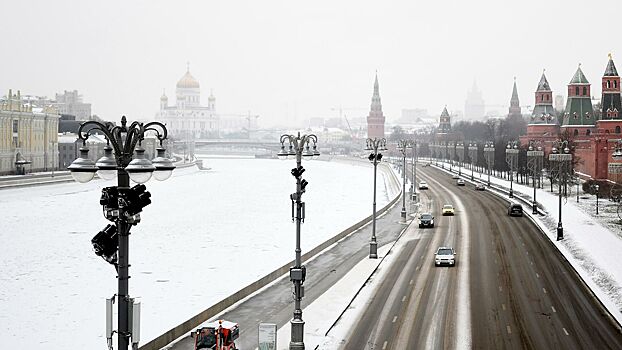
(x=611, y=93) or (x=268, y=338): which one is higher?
(x=611, y=93)

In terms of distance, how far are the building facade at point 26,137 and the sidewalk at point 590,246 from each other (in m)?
65.9

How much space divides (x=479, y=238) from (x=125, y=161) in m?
37.9

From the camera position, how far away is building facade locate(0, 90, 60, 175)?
330 feet

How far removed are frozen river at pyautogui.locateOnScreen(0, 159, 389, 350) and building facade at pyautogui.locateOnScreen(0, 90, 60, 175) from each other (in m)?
15.5

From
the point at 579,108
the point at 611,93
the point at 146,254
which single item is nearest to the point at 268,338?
the point at 146,254

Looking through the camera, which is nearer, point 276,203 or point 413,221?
point 413,221

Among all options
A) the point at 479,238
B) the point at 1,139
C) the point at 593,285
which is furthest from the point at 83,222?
the point at 1,139

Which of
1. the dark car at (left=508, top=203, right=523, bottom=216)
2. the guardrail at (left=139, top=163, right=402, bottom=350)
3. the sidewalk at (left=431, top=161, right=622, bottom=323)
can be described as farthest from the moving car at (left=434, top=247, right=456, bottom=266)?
the dark car at (left=508, top=203, right=523, bottom=216)

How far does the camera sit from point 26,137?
107 m

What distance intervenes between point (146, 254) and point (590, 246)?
78.1 feet

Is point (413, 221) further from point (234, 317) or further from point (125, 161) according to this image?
point (125, 161)

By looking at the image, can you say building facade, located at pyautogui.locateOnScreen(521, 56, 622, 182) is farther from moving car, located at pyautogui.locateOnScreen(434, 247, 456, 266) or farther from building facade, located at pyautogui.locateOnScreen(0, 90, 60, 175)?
building facade, located at pyautogui.locateOnScreen(0, 90, 60, 175)

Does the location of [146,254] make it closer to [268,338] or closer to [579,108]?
[268,338]

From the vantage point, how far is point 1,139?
327ft
